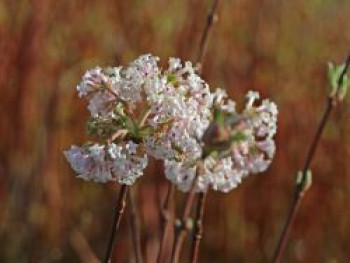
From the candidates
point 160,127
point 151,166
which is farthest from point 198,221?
point 151,166

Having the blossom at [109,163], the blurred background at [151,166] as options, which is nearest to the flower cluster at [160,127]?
the blossom at [109,163]

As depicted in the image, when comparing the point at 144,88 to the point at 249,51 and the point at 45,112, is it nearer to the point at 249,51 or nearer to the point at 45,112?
the point at 45,112

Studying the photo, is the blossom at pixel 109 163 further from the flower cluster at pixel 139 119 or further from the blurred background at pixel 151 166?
the blurred background at pixel 151 166

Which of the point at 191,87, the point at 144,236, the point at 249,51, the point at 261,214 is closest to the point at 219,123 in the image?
the point at 191,87

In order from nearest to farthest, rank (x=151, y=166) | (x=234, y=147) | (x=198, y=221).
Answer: (x=234, y=147) < (x=198, y=221) < (x=151, y=166)

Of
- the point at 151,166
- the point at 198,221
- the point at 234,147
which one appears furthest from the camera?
the point at 151,166

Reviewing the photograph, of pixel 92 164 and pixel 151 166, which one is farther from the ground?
pixel 151 166

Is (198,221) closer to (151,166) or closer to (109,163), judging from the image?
(109,163)
